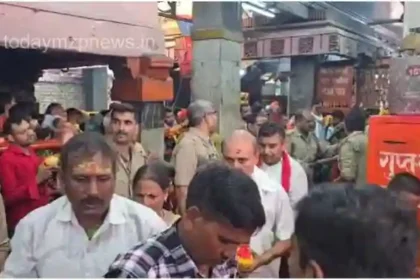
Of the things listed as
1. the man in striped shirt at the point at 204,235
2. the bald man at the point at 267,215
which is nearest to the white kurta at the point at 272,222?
the bald man at the point at 267,215

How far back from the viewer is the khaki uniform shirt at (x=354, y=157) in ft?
15.5

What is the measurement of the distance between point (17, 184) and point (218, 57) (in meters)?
4.40

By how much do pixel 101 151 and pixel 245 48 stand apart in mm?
10945

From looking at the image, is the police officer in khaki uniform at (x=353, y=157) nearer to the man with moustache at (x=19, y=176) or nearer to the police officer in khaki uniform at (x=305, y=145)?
the police officer in khaki uniform at (x=305, y=145)

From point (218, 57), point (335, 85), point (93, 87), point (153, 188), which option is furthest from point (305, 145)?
point (93, 87)

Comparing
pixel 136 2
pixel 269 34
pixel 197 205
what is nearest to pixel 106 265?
pixel 197 205

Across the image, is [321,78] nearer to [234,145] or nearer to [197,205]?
[234,145]

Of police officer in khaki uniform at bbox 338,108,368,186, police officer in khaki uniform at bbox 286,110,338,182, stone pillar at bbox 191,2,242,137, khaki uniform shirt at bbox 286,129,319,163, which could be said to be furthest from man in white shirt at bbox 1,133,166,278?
stone pillar at bbox 191,2,242,137

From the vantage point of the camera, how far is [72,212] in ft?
5.93

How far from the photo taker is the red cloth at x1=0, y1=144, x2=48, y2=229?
10.7ft

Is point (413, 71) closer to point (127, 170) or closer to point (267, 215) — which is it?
point (267, 215)

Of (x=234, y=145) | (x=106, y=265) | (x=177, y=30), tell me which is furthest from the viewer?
(x=177, y=30)

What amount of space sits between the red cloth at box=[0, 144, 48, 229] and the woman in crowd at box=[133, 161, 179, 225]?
31.9 inches

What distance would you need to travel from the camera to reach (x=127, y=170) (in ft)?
11.1
